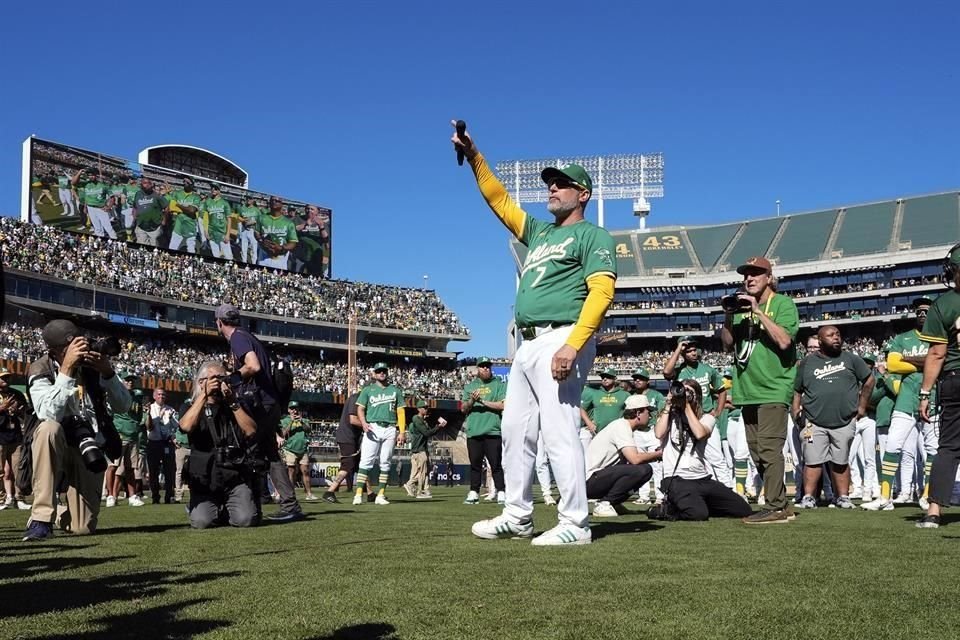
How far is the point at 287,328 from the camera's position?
69562mm

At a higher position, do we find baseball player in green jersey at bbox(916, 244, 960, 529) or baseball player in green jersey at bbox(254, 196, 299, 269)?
baseball player in green jersey at bbox(254, 196, 299, 269)

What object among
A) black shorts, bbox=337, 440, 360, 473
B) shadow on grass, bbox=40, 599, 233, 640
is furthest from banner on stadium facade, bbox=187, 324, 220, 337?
shadow on grass, bbox=40, 599, 233, 640

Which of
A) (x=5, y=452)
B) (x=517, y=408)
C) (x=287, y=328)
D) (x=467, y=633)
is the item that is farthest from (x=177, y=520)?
(x=287, y=328)

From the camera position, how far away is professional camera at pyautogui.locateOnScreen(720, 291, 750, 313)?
8472 mm

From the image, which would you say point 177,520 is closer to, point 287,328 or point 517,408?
point 517,408

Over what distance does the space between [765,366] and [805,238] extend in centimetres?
7298

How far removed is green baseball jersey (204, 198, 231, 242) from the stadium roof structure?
93.6ft

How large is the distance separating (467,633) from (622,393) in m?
14.0

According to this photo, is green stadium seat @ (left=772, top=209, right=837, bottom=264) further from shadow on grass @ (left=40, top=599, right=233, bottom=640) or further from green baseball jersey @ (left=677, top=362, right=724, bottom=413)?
shadow on grass @ (left=40, top=599, right=233, bottom=640)

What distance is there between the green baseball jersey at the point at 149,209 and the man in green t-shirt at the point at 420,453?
44.6 meters

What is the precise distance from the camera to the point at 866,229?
75750 mm

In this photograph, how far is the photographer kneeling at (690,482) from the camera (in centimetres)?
943

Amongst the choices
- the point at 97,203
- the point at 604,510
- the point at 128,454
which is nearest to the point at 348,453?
the point at 128,454

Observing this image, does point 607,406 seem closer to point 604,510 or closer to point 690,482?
point 604,510
